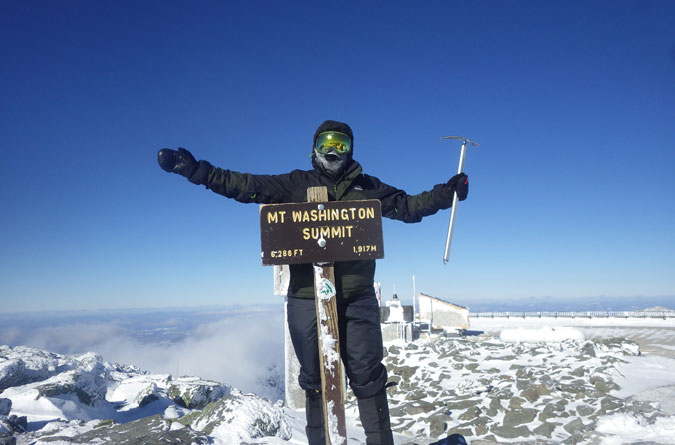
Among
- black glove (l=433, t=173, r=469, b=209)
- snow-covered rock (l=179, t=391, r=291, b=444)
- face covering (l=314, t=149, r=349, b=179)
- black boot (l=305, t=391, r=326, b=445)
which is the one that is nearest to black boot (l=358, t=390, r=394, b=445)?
black boot (l=305, t=391, r=326, b=445)

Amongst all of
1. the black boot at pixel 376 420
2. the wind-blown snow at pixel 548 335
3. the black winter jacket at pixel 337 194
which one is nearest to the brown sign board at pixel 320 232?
the black winter jacket at pixel 337 194

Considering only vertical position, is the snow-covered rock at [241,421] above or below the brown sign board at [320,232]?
below

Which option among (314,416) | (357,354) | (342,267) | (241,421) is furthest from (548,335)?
(342,267)

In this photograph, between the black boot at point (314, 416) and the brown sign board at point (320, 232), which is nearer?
the brown sign board at point (320, 232)

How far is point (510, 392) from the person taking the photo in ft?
27.3

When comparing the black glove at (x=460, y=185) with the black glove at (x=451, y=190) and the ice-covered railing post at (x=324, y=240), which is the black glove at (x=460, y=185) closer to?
the black glove at (x=451, y=190)

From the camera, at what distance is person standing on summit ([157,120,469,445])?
2.90 m

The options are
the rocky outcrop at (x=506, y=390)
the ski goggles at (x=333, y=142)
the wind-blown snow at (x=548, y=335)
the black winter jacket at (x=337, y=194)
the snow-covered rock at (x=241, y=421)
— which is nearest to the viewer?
the black winter jacket at (x=337, y=194)

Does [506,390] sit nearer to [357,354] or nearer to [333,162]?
[357,354]

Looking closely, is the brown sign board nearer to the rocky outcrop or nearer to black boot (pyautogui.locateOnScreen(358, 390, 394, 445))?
black boot (pyautogui.locateOnScreen(358, 390, 394, 445))

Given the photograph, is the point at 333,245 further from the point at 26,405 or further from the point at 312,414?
the point at 26,405

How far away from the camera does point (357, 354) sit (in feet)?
9.51

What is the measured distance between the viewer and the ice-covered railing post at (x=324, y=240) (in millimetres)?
2828

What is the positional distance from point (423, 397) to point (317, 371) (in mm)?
7344
